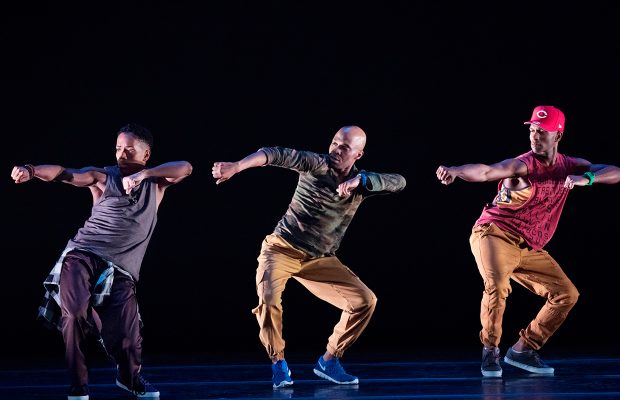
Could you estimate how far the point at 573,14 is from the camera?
743cm

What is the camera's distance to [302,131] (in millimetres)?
7215

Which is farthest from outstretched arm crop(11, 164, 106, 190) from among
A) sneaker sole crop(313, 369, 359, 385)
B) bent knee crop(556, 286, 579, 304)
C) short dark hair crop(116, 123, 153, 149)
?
bent knee crop(556, 286, 579, 304)

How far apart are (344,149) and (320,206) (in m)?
0.33

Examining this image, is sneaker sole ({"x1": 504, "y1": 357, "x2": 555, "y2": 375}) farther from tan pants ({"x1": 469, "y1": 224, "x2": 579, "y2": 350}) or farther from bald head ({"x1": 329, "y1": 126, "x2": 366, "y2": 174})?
bald head ({"x1": 329, "y1": 126, "x2": 366, "y2": 174})

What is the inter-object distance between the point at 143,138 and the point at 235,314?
9.46ft

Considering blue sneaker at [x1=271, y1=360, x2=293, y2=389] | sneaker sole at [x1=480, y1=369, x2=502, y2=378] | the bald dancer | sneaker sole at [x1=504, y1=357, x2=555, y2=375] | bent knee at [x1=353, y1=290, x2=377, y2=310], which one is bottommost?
sneaker sole at [x1=504, y1=357, x2=555, y2=375]

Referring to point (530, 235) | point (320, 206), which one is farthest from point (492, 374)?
point (320, 206)

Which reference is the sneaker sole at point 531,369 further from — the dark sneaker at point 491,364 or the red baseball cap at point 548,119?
the red baseball cap at point 548,119

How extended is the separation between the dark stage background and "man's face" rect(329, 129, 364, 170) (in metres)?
2.11

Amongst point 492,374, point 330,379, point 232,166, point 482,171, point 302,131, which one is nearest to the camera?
point 232,166

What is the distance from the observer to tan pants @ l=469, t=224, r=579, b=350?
209 inches

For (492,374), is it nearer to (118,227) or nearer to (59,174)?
(118,227)

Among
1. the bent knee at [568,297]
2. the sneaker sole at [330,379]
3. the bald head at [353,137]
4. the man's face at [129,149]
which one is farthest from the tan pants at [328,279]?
the bent knee at [568,297]

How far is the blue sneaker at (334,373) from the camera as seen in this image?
5.08 meters
